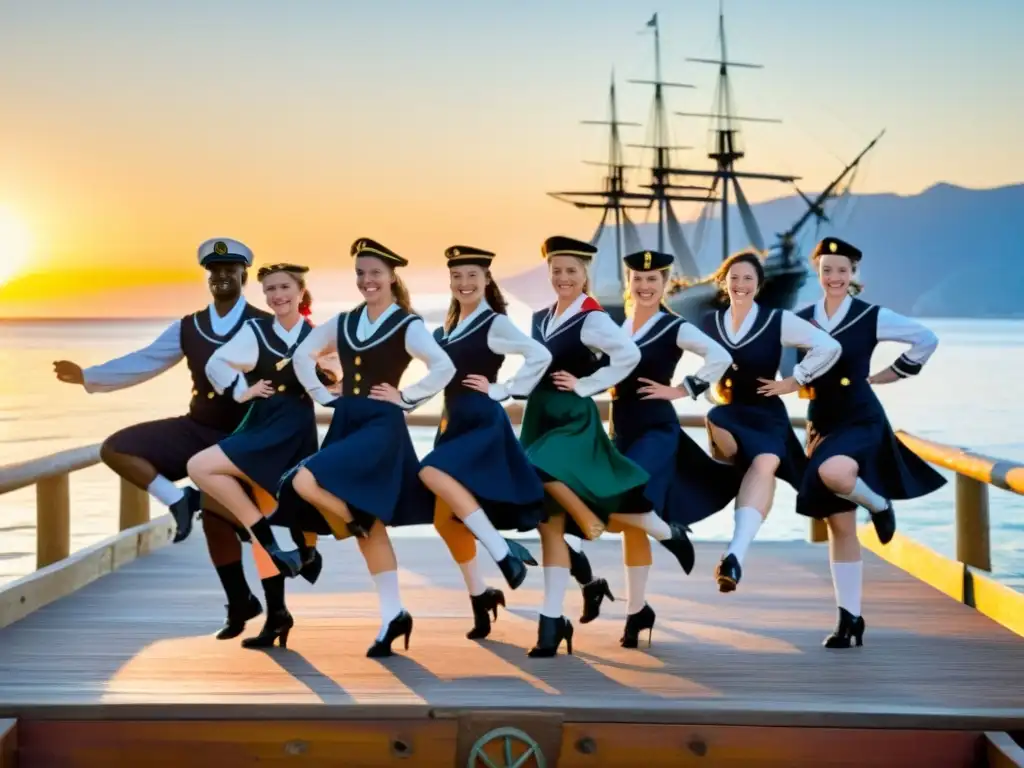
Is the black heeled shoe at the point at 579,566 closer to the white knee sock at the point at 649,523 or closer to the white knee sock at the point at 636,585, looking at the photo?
the white knee sock at the point at 636,585

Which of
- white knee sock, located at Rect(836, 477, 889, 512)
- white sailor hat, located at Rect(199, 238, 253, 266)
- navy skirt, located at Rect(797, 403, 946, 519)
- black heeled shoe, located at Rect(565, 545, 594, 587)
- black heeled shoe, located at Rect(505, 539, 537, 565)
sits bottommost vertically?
black heeled shoe, located at Rect(565, 545, 594, 587)

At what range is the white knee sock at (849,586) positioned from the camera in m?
4.95

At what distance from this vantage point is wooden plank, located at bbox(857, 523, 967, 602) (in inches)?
232

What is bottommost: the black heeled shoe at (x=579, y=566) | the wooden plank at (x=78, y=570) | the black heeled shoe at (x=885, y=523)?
the wooden plank at (x=78, y=570)

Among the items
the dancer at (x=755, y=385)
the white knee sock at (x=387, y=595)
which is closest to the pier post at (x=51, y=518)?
the white knee sock at (x=387, y=595)

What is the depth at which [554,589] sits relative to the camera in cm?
470

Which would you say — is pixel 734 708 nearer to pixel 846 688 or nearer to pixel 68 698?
pixel 846 688

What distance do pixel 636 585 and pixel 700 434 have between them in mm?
18276

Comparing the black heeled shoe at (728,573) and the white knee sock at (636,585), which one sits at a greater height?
the black heeled shoe at (728,573)

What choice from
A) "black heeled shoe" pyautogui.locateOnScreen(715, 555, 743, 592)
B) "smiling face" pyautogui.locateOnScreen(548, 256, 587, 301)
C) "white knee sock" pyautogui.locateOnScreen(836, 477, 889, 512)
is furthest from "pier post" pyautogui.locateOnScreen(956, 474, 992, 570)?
"smiling face" pyautogui.locateOnScreen(548, 256, 587, 301)

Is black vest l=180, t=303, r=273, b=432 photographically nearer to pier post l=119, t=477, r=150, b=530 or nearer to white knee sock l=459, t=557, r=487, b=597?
white knee sock l=459, t=557, r=487, b=597

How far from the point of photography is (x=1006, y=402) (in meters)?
38.8

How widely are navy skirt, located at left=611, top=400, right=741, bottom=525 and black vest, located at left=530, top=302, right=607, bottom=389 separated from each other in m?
0.23

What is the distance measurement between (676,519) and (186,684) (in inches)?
66.3
